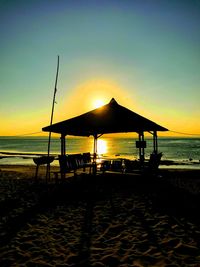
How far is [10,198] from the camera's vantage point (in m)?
9.09

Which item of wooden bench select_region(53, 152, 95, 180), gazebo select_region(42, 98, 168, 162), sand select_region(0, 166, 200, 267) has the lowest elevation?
sand select_region(0, 166, 200, 267)

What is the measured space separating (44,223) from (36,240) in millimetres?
1081

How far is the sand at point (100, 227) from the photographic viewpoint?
4402 millimetres

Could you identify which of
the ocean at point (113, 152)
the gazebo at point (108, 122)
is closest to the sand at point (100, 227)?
the gazebo at point (108, 122)

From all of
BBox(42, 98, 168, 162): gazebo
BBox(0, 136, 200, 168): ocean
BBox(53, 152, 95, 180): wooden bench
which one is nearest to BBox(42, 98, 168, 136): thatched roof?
BBox(42, 98, 168, 162): gazebo

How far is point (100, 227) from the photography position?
5.98 m

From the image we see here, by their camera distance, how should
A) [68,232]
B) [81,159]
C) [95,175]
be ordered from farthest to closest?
[81,159] < [95,175] < [68,232]

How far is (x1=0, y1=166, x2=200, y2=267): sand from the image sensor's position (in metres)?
4.40

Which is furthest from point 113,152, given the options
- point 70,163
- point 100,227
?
point 100,227

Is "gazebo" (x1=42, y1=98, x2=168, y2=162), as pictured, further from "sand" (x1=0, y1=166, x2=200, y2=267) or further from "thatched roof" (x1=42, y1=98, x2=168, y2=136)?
"sand" (x1=0, y1=166, x2=200, y2=267)

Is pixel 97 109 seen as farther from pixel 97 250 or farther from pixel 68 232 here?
pixel 97 250

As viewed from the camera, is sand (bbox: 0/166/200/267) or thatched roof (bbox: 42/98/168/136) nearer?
sand (bbox: 0/166/200/267)

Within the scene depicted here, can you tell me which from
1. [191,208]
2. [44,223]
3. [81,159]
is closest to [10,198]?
[44,223]

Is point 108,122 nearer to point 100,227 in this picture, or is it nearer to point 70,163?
point 70,163
